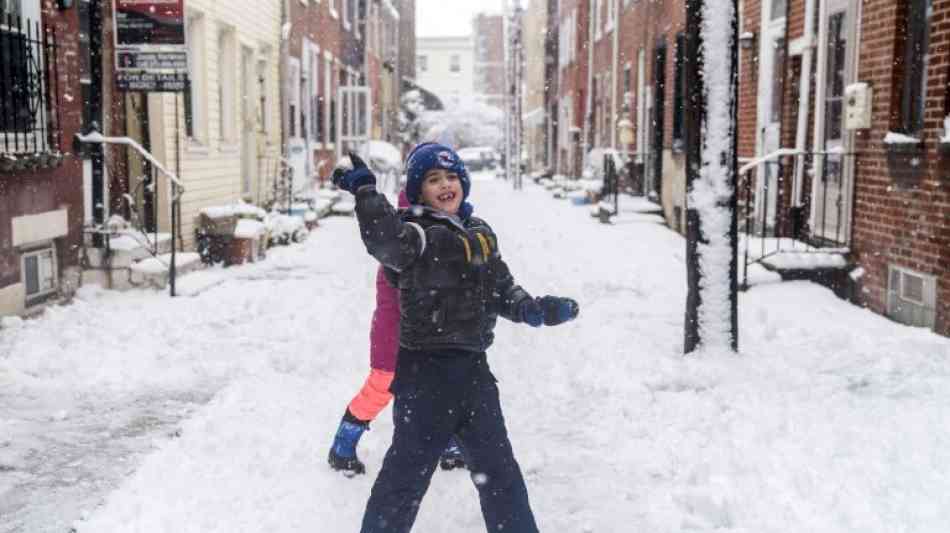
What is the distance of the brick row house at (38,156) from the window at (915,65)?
7.14 m

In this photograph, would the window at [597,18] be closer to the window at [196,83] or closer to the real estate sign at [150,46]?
the window at [196,83]

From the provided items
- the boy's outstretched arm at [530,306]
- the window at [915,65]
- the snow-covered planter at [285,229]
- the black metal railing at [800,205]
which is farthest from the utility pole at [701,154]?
the snow-covered planter at [285,229]

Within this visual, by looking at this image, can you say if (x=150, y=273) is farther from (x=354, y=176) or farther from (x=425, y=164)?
(x=354, y=176)

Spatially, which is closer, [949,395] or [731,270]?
[949,395]

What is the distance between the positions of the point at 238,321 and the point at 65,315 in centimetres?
137

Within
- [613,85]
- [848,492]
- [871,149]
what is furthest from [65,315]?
[613,85]

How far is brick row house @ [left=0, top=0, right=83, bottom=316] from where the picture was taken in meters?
7.84

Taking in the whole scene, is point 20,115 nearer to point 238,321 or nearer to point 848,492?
point 238,321

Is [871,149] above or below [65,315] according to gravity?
above

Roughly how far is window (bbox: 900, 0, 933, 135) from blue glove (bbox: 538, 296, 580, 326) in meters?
5.71

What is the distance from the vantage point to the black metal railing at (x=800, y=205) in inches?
379

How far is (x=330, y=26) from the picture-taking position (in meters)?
25.0

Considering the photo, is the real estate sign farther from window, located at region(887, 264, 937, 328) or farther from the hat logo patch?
the hat logo patch

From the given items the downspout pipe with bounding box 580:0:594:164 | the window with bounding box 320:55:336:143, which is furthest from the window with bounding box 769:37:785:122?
the downspout pipe with bounding box 580:0:594:164
